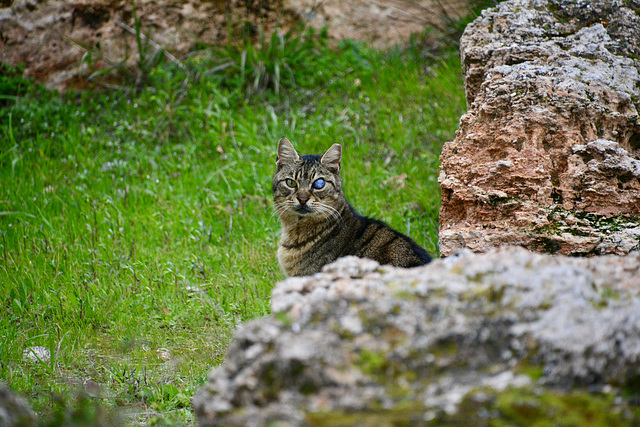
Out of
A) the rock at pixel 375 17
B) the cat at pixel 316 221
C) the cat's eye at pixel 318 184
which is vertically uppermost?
the rock at pixel 375 17

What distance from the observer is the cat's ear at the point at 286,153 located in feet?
14.7

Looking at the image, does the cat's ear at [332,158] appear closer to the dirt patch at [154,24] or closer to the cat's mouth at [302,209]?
the cat's mouth at [302,209]

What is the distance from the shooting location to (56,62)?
23.1 ft

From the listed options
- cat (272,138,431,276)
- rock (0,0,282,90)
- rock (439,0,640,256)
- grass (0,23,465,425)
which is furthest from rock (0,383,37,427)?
rock (0,0,282,90)

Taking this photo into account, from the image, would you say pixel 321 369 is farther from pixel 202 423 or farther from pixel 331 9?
pixel 331 9

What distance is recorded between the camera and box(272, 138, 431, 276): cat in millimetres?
4062

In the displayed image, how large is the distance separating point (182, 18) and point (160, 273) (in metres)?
4.38

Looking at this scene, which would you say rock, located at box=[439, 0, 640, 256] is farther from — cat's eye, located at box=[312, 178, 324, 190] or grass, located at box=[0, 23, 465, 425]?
grass, located at box=[0, 23, 465, 425]

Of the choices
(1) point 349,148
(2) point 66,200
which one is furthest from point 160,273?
(1) point 349,148

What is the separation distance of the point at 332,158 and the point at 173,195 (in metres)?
1.98

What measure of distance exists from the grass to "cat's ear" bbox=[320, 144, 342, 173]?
0.94 metres

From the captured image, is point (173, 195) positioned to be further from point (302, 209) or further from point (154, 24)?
point (154, 24)

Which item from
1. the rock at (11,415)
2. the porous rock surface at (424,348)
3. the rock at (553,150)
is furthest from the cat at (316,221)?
the rock at (11,415)

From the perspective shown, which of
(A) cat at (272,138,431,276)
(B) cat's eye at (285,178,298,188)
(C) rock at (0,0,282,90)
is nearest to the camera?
(A) cat at (272,138,431,276)
